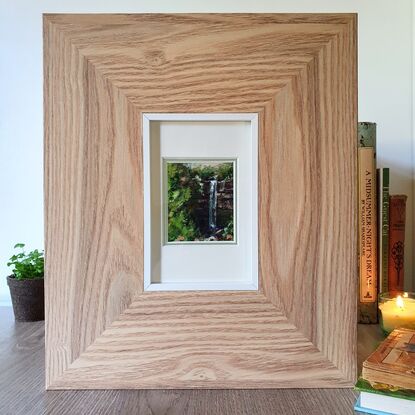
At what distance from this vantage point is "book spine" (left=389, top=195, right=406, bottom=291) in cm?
80

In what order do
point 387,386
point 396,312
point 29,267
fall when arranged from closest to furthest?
1. point 387,386
2. point 396,312
3. point 29,267

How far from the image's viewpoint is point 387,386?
17.5 inches

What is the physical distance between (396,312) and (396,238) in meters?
0.15

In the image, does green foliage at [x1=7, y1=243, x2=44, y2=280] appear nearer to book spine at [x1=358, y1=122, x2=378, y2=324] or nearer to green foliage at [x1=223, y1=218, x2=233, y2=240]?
green foliage at [x1=223, y1=218, x2=233, y2=240]

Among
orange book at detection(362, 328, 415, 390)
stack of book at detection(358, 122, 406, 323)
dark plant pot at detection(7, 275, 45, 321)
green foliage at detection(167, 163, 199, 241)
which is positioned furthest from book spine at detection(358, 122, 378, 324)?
dark plant pot at detection(7, 275, 45, 321)

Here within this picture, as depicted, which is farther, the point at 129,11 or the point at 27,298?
the point at 129,11

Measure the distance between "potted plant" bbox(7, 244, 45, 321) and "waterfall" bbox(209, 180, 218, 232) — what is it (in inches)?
16.8

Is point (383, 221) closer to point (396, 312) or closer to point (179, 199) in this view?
point (396, 312)

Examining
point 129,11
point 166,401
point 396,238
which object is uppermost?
point 129,11

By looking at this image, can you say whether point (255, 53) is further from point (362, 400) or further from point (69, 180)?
point (362, 400)

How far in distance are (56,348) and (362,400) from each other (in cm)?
35

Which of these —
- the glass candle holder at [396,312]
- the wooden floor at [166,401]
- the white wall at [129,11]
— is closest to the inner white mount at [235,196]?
the wooden floor at [166,401]

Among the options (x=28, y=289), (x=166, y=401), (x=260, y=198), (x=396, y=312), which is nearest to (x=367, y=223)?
(x=396, y=312)

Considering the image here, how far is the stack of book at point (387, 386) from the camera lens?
43 cm
